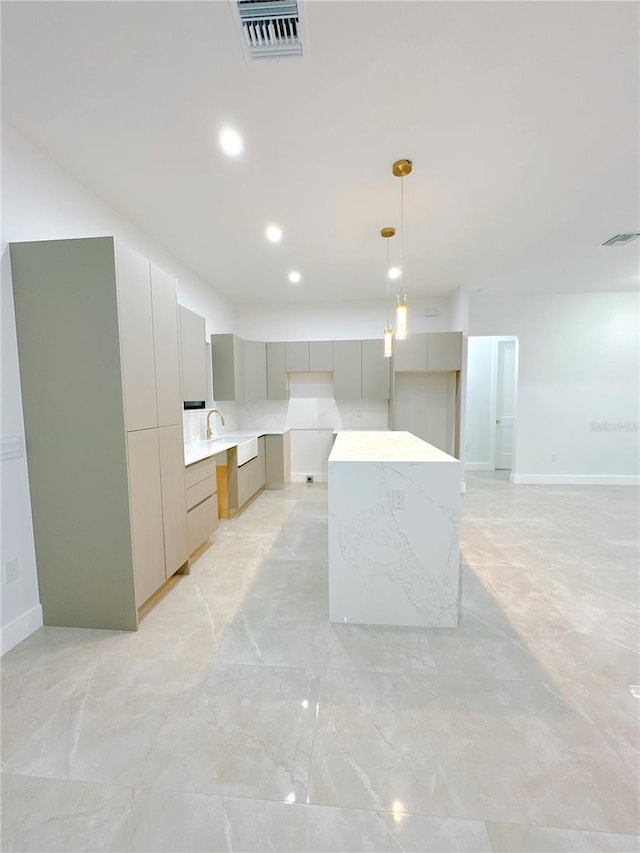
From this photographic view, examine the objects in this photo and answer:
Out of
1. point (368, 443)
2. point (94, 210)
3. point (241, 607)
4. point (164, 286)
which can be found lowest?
point (241, 607)

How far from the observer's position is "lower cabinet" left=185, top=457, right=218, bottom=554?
2.85 metres

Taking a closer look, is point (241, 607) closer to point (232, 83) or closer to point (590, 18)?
point (232, 83)

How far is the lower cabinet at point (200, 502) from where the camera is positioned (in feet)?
9.34

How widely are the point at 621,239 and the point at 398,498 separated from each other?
3.68m

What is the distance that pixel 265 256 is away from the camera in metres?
3.72

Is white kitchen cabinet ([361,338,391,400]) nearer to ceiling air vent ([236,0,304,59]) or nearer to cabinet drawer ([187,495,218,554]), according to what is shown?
cabinet drawer ([187,495,218,554])

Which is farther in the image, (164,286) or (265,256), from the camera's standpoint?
(265,256)

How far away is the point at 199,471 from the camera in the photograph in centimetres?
304

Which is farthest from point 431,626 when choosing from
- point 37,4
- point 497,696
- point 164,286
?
point 37,4

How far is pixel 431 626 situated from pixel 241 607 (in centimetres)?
122

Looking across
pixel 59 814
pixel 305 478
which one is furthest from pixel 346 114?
pixel 305 478

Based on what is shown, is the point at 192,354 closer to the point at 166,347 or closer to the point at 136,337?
the point at 166,347

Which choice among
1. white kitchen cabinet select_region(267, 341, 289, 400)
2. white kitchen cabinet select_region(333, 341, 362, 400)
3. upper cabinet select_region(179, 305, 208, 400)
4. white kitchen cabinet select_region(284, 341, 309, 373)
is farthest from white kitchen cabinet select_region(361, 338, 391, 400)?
upper cabinet select_region(179, 305, 208, 400)

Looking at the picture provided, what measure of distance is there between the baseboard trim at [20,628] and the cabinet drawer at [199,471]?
3.81 feet
